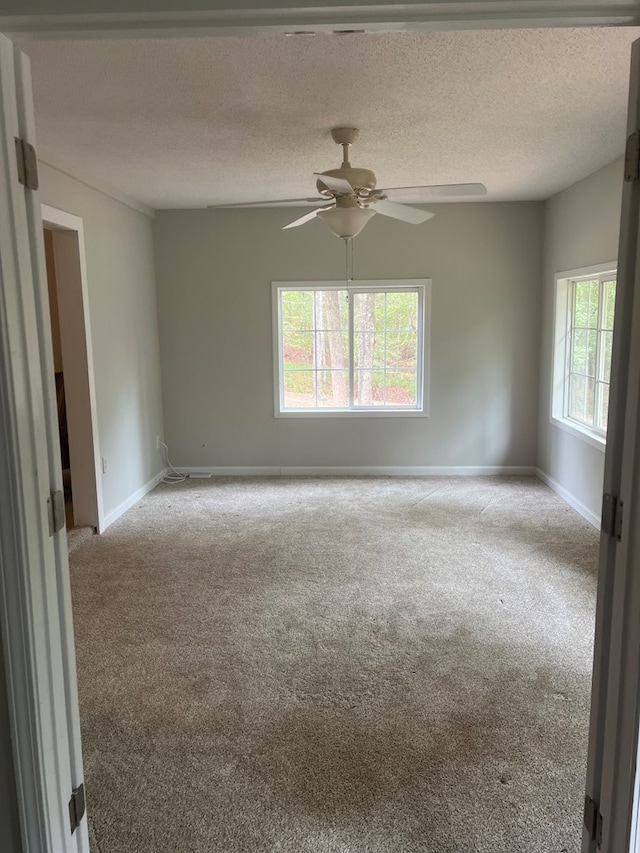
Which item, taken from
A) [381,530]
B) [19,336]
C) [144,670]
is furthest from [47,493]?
[381,530]

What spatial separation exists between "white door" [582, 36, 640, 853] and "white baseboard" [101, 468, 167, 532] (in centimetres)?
378

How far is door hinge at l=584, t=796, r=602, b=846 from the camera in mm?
1428

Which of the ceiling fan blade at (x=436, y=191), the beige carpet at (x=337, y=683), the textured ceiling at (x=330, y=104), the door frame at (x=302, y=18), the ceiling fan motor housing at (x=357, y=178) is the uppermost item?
the textured ceiling at (x=330, y=104)

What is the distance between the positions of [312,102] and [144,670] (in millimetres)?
2753

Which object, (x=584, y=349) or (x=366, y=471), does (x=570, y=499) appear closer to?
(x=584, y=349)

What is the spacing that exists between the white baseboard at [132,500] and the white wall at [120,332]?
0.02 meters

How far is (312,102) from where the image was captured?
2.84m

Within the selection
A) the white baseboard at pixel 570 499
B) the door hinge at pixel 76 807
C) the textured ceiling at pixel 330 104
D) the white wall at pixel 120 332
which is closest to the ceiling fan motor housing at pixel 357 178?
the textured ceiling at pixel 330 104

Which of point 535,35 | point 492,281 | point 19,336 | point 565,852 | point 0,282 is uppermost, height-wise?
point 535,35

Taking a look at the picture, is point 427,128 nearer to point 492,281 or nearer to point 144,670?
point 492,281

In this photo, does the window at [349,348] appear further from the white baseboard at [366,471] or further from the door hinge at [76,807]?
the door hinge at [76,807]

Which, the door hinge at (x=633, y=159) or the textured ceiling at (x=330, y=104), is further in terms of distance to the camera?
the textured ceiling at (x=330, y=104)

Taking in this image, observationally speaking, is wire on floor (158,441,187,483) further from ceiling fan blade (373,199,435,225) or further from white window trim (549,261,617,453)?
white window trim (549,261,617,453)

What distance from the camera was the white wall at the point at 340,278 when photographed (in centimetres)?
557
